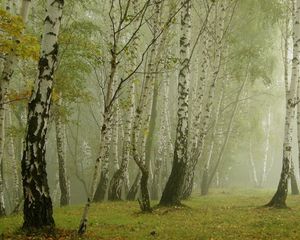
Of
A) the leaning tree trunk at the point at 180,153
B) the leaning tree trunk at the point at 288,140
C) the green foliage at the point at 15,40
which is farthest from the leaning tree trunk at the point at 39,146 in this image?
the leaning tree trunk at the point at 288,140

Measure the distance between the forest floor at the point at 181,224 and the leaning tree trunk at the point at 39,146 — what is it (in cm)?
59

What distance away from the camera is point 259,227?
40.5 feet

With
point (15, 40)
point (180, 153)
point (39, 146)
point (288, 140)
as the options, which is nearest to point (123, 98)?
point (180, 153)

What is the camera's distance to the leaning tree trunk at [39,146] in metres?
9.83

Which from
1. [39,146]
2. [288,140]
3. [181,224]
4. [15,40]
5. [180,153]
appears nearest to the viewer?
[39,146]

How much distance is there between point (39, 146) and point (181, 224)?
5307mm

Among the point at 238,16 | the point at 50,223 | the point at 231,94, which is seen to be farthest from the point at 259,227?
the point at 231,94

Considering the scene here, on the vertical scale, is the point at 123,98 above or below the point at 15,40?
below

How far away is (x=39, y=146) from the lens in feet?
32.5

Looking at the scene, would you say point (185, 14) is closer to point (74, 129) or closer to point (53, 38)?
point (53, 38)

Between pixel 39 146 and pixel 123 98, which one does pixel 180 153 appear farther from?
pixel 39 146

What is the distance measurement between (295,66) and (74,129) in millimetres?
37341

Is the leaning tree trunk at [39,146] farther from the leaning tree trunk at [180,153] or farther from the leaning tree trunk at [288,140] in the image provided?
the leaning tree trunk at [288,140]

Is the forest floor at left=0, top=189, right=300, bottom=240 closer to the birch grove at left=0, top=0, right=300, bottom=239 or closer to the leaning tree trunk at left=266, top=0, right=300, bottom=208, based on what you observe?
the birch grove at left=0, top=0, right=300, bottom=239
